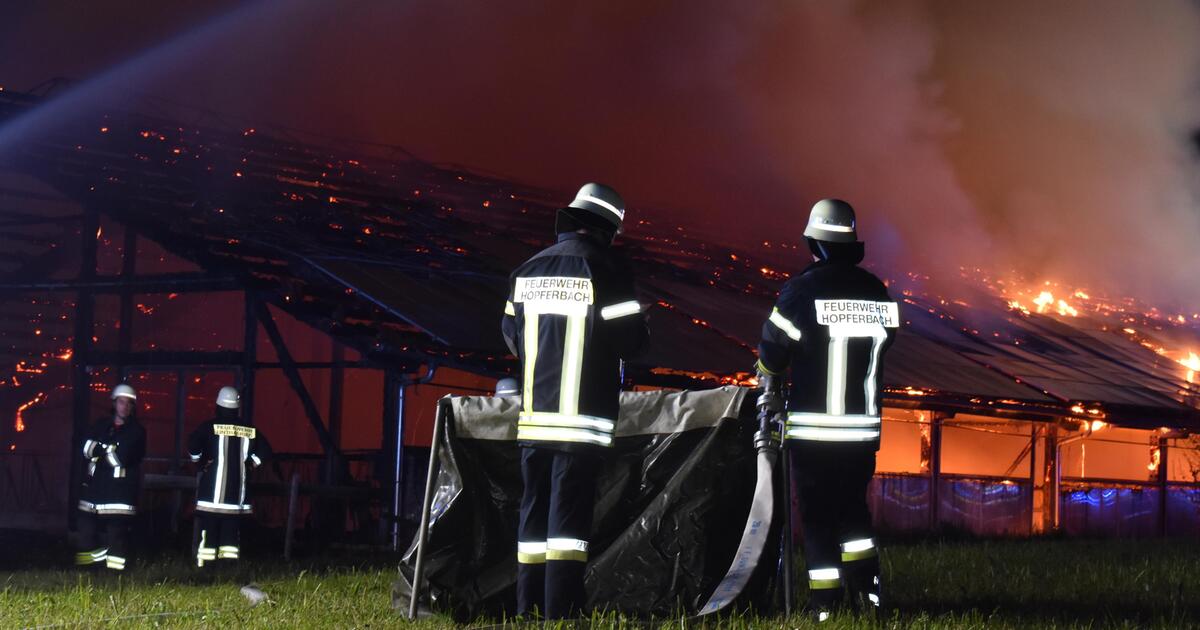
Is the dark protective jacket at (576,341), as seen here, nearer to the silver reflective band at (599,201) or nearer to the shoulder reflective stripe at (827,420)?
the silver reflective band at (599,201)

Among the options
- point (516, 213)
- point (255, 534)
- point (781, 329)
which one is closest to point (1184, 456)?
point (516, 213)

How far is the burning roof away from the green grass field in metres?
3.76

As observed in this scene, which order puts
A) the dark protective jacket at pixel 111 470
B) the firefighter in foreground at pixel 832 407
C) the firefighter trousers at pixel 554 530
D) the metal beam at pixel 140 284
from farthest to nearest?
1. the metal beam at pixel 140 284
2. the dark protective jacket at pixel 111 470
3. the firefighter in foreground at pixel 832 407
4. the firefighter trousers at pixel 554 530

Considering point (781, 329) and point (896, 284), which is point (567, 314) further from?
point (896, 284)

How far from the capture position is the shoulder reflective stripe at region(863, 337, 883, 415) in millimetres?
6773

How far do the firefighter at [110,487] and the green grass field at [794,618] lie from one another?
0.39m

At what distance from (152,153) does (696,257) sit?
8.35 metres

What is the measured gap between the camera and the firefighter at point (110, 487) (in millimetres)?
12250

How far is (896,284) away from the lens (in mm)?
24875

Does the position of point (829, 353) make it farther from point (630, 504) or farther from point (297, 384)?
point (297, 384)

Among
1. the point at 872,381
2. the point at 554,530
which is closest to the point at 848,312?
the point at 872,381

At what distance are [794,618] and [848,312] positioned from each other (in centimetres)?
148

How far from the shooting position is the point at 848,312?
679 cm

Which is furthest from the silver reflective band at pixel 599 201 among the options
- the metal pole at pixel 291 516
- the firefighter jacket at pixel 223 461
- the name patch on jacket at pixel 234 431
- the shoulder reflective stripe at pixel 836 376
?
the metal pole at pixel 291 516
